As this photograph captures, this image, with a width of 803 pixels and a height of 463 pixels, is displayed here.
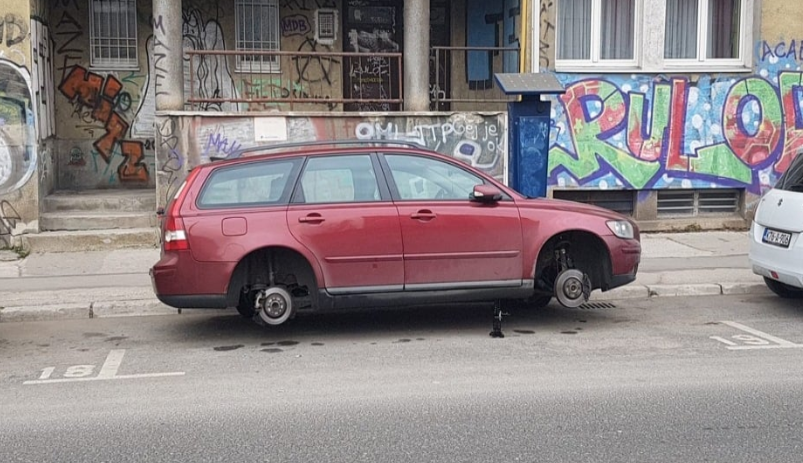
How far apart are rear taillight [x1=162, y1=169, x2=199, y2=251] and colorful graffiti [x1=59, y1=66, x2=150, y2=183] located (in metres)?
6.98

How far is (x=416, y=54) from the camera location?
13086 mm

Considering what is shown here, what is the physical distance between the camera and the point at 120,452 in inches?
204

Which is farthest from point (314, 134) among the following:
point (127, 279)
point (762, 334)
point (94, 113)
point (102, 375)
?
point (762, 334)

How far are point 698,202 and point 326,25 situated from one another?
262 inches

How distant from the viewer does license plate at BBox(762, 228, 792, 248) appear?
8.75m

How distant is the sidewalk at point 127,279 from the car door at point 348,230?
2407 mm

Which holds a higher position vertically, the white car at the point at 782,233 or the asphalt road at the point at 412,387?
the white car at the point at 782,233

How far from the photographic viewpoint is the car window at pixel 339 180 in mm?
7988

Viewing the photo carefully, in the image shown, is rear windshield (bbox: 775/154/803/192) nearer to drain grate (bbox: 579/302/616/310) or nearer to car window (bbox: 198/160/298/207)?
drain grate (bbox: 579/302/616/310)

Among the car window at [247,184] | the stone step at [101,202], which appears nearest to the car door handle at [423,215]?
the car window at [247,184]

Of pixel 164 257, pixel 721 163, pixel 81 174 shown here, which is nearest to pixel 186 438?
pixel 164 257

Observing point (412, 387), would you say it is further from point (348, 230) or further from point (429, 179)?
point (429, 179)

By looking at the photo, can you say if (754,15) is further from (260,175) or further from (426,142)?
(260,175)

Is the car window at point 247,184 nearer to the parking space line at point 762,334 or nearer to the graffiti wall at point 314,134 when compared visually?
the parking space line at point 762,334
